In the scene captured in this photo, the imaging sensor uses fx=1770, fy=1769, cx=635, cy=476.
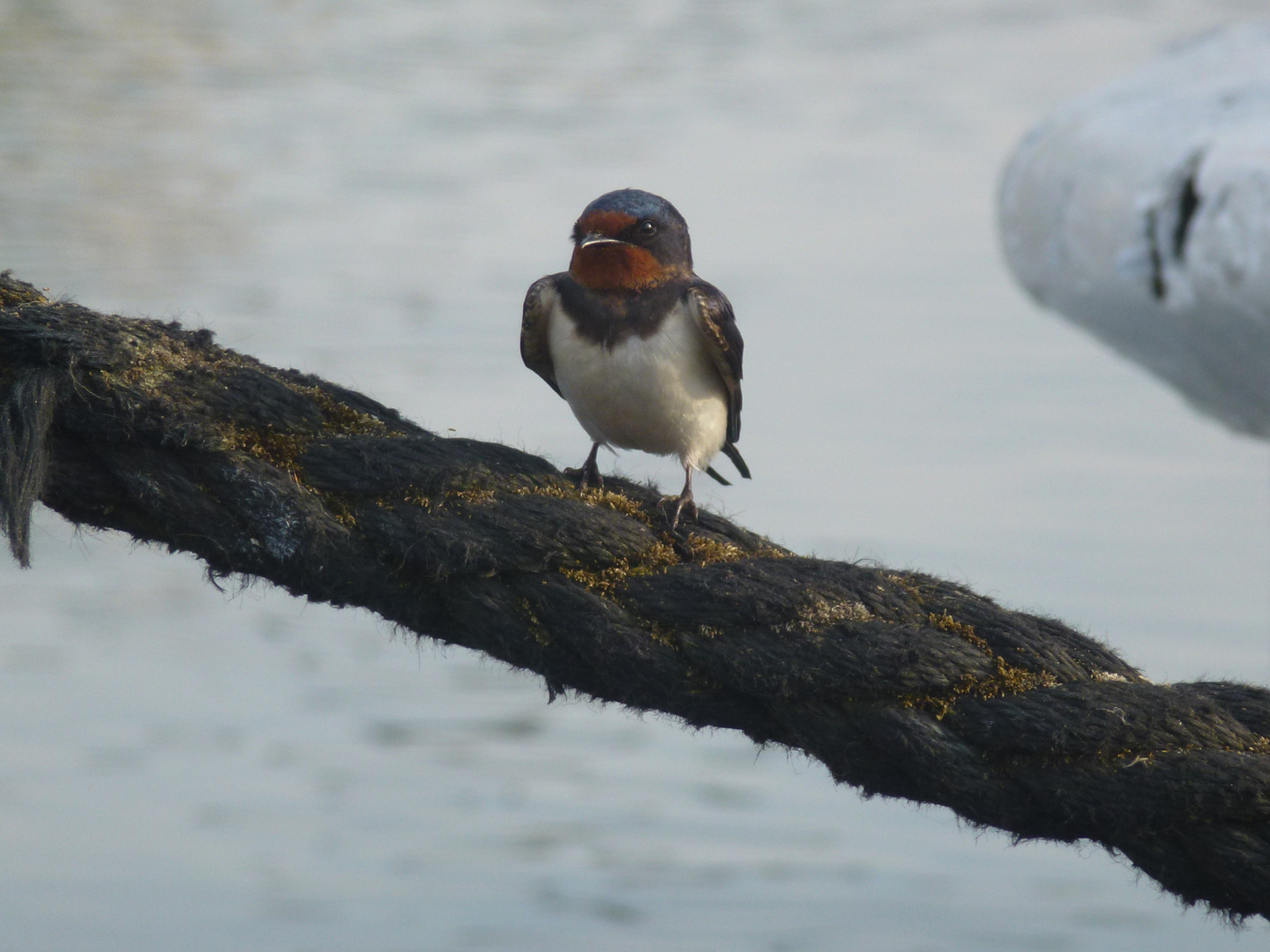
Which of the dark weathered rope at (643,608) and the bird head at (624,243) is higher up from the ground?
the bird head at (624,243)

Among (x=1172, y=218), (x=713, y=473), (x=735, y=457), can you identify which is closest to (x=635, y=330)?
(x=713, y=473)

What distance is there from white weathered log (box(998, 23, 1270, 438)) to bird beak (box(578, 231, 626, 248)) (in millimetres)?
737

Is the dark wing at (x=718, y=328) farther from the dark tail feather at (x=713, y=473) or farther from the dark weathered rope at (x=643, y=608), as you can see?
the dark weathered rope at (x=643, y=608)

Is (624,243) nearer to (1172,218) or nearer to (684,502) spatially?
(684,502)

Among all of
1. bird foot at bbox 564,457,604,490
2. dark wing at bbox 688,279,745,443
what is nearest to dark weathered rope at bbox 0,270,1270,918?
bird foot at bbox 564,457,604,490

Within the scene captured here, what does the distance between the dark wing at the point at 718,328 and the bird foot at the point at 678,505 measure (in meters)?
0.52

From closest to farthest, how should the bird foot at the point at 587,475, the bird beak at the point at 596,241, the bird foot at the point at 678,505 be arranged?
the bird foot at the point at 678,505
the bird foot at the point at 587,475
the bird beak at the point at 596,241

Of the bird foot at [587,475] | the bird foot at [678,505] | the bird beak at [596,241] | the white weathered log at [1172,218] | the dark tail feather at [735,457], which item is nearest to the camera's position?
the bird foot at [678,505]

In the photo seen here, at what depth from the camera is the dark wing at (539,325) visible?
11.3ft

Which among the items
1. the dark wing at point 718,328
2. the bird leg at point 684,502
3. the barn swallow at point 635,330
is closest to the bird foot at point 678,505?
the bird leg at point 684,502

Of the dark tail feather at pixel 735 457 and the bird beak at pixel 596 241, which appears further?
the dark tail feather at pixel 735 457

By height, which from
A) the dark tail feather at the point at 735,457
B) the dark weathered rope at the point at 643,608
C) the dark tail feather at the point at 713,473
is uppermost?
the dark tail feather at the point at 735,457

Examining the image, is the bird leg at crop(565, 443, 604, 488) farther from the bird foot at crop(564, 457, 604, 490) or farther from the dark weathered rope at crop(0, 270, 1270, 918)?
the dark weathered rope at crop(0, 270, 1270, 918)

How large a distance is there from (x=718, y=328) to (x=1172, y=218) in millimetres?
996
